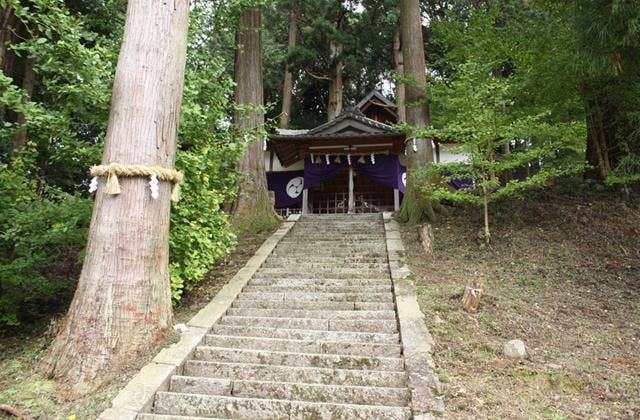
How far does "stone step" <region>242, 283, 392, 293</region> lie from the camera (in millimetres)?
5070

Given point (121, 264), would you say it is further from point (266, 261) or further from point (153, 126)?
point (266, 261)

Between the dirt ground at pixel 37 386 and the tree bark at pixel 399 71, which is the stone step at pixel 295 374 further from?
the tree bark at pixel 399 71

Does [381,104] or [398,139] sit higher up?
[381,104]

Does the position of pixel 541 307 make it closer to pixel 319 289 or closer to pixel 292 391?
pixel 319 289

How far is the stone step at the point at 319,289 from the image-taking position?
16.6 ft

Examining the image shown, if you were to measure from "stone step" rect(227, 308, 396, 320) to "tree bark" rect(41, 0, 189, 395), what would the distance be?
3.35ft

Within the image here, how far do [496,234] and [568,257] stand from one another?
122cm

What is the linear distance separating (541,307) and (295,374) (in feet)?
9.59

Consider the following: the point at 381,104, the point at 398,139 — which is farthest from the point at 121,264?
the point at 381,104

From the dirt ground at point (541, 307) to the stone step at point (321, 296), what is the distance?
0.52 meters

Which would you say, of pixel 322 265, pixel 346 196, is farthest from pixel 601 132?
pixel 346 196

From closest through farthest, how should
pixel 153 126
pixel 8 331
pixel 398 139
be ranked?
1. pixel 153 126
2. pixel 8 331
3. pixel 398 139

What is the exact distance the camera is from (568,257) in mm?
5719

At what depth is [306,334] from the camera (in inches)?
158
